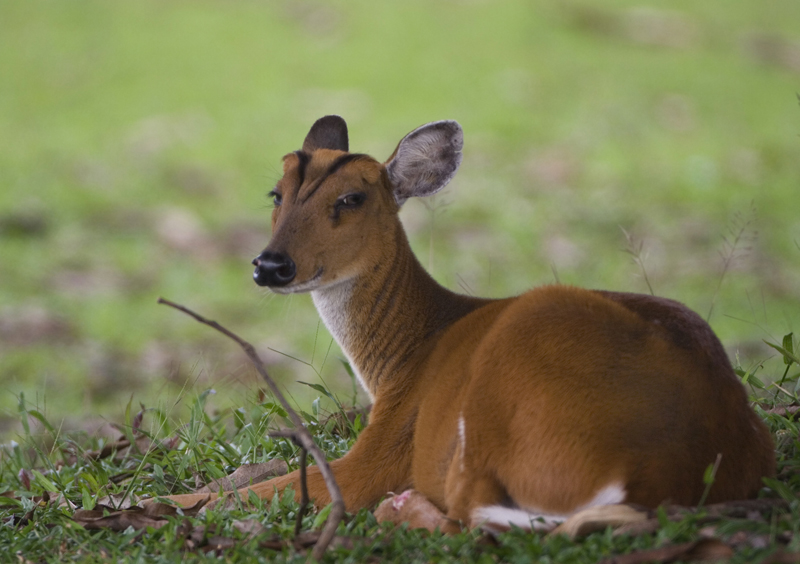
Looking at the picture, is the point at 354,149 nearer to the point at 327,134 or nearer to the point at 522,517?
the point at 327,134

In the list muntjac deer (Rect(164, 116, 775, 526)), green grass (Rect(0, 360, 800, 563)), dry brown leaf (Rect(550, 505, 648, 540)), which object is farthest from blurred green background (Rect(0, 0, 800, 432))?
dry brown leaf (Rect(550, 505, 648, 540))

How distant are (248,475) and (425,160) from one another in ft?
4.90

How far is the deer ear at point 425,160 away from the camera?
161 inches

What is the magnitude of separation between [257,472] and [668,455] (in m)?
1.71

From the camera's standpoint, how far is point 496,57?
14875mm

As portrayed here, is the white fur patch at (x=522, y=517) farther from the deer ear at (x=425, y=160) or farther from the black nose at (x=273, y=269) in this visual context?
the deer ear at (x=425, y=160)

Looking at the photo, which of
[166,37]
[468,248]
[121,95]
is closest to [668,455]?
[468,248]

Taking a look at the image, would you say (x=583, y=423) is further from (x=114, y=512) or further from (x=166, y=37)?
(x=166, y=37)

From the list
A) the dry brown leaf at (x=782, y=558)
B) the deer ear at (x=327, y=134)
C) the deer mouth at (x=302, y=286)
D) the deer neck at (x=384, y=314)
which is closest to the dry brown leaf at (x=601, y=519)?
the dry brown leaf at (x=782, y=558)

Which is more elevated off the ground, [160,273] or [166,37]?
[166,37]

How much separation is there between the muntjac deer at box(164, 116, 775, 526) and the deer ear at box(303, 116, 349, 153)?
0.56m

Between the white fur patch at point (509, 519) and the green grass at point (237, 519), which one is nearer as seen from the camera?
the green grass at point (237, 519)

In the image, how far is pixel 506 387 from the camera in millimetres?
3086

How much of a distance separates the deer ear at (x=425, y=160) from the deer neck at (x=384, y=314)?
0.27 m
